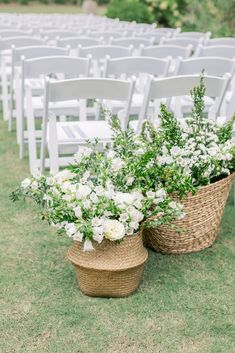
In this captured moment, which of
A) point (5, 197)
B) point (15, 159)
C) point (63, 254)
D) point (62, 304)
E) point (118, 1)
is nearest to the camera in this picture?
point (62, 304)

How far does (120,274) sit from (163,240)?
65 cm

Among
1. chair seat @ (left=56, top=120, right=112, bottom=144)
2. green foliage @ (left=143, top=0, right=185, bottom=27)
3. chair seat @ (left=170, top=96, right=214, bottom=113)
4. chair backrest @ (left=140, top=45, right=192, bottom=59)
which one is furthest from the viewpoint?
green foliage @ (left=143, top=0, right=185, bottom=27)

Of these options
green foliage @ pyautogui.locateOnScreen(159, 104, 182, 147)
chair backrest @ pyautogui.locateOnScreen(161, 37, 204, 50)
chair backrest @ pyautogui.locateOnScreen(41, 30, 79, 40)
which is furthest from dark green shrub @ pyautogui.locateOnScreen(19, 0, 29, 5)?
green foliage @ pyautogui.locateOnScreen(159, 104, 182, 147)

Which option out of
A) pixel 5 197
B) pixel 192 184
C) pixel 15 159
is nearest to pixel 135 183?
pixel 192 184

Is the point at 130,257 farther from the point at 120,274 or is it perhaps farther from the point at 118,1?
the point at 118,1

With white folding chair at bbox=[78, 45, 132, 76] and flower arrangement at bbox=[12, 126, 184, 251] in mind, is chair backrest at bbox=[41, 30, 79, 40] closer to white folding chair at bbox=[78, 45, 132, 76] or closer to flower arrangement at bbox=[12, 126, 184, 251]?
white folding chair at bbox=[78, 45, 132, 76]

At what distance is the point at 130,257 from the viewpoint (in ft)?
11.6

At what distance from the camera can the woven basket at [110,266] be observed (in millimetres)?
3479

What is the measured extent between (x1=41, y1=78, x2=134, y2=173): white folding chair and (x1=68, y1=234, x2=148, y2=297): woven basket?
1.40 m

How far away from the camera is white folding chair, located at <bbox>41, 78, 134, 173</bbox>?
455 centimetres

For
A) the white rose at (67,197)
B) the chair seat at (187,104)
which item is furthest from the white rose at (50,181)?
the chair seat at (187,104)

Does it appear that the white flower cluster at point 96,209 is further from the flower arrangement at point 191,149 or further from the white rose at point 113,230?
the flower arrangement at point 191,149

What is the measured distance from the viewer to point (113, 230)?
11.0ft

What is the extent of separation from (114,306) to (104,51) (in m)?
3.14
